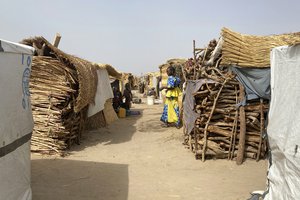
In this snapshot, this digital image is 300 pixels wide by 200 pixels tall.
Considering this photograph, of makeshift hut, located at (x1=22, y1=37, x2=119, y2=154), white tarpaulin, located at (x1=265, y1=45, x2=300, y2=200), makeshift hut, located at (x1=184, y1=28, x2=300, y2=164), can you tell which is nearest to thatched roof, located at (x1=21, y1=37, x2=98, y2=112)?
makeshift hut, located at (x1=22, y1=37, x2=119, y2=154)

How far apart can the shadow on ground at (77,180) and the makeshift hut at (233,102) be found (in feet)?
6.55

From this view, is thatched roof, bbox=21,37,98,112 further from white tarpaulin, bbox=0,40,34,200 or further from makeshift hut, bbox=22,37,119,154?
white tarpaulin, bbox=0,40,34,200

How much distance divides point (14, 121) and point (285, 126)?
3.06 m

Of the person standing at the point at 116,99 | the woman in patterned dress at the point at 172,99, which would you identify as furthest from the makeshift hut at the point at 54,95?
the person standing at the point at 116,99

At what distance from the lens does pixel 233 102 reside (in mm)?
7242

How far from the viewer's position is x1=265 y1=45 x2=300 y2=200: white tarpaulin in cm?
348

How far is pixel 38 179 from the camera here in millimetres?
5934

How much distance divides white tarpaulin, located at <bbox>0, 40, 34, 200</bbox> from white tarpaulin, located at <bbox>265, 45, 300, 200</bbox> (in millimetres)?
2990

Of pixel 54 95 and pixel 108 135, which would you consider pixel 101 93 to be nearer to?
pixel 108 135

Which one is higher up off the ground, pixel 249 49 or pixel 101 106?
pixel 249 49

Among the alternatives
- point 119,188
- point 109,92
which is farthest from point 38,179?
point 109,92

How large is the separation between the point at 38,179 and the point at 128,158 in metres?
2.28

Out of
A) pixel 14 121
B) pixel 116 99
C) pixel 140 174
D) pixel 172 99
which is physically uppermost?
pixel 14 121

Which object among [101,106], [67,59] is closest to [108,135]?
[101,106]
